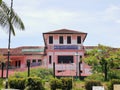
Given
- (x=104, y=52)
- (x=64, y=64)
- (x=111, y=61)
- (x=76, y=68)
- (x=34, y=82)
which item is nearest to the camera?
(x=34, y=82)

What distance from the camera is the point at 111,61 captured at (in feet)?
123

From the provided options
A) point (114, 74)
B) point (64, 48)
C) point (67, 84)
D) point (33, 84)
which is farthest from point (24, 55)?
point (33, 84)

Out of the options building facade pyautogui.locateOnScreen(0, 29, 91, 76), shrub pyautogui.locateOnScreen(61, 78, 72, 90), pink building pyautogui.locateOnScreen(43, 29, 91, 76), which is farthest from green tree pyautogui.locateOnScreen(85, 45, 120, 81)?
pink building pyautogui.locateOnScreen(43, 29, 91, 76)

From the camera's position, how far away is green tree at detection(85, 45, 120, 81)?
37469 millimetres

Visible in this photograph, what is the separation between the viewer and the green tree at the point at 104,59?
1475 inches

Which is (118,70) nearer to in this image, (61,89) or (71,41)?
(61,89)

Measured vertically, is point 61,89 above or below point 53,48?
below

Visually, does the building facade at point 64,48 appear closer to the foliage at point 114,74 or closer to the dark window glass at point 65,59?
the dark window glass at point 65,59

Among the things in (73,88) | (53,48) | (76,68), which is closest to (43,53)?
(53,48)

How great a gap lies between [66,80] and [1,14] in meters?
6.93

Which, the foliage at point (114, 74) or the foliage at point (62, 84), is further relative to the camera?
the foliage at point (114, 74)

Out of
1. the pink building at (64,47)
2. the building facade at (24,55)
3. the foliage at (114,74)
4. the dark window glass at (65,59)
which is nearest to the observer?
the foliage at (114,74)

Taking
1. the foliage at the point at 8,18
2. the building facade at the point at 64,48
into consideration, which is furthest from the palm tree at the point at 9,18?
the building facade at the point at 64,48

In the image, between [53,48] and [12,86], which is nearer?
[12,86]
